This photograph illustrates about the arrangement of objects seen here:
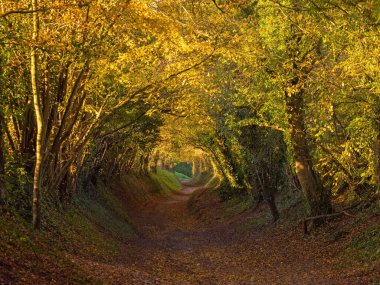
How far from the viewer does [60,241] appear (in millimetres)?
16391

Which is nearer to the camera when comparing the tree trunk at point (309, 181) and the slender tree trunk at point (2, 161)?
the slender tree trunk at point (2, 161)

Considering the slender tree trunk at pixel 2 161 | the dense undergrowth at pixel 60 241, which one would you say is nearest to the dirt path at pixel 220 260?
the dense undergrowth at pixel 60 241

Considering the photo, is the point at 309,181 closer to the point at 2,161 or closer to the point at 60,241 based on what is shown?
the point at 60,241

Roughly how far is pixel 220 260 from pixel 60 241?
755cm

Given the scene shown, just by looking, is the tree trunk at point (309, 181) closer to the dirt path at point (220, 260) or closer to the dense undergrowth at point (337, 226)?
the dense undergrowth at point (337, 226)

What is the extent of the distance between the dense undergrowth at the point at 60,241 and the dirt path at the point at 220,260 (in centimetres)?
92

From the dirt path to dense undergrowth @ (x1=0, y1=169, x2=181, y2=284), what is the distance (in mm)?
918

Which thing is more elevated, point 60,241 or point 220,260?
point 60,241

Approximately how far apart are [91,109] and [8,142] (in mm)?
3629

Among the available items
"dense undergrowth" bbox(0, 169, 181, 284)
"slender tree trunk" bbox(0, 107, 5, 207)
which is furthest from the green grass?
"slender tree trunk" bbox(0, 107, 5, 207)

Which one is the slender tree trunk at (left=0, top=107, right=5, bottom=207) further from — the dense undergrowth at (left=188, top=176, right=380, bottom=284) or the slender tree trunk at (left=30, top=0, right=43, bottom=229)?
the dense undergrowth at (left=188, top=176, right=380, bottom=284)

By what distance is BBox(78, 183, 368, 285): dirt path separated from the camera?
14.2m

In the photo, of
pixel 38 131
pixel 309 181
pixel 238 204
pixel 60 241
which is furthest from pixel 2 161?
pixel 238 204

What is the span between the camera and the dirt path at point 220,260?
46.6 feet
